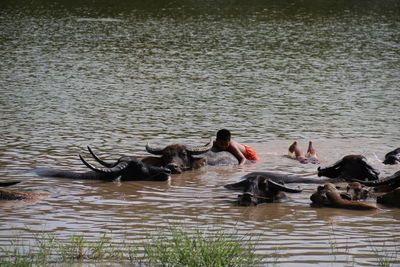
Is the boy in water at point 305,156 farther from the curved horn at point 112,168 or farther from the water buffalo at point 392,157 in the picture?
the curved horn at point 112,168

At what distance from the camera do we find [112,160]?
12.2 metres

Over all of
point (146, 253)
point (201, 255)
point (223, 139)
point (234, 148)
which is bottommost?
point (146, 253)

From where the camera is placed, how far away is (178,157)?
11.8 meters

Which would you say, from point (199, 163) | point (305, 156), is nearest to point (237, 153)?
point (199, 163)

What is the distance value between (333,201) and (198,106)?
8.69 meters

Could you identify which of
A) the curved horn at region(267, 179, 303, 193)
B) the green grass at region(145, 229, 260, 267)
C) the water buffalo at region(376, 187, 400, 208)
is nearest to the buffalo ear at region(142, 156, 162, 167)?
the curved horn at region(267, 179, 303, 193)

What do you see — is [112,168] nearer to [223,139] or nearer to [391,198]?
[223,139]

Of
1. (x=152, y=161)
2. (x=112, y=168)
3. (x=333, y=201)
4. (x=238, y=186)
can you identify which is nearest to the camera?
(x=333, y=201)

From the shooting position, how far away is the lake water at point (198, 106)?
836 centimetres

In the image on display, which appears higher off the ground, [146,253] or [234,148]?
[234,148]

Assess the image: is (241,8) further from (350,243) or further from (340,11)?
(350,243)

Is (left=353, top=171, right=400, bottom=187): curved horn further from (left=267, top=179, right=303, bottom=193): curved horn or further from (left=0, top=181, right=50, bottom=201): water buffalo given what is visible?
(left=0, top=181, right=50, bottom=201): water buffalo

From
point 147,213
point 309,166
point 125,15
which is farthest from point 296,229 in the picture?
point 125,15

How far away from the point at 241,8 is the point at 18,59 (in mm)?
17069
